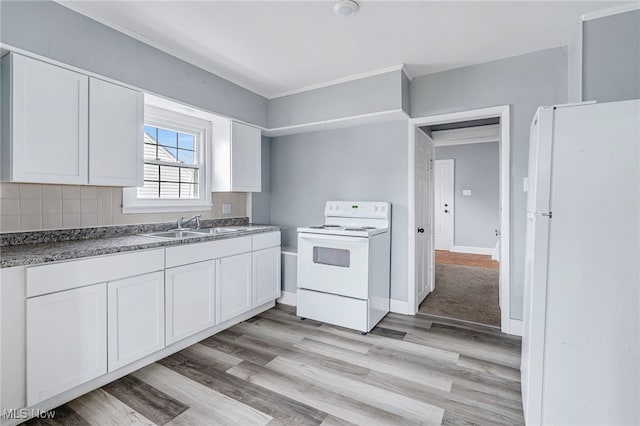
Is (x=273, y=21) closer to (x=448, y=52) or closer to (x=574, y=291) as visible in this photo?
(x=448, y=52)

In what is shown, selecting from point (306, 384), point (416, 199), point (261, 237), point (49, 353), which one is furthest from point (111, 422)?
point (416, 199)

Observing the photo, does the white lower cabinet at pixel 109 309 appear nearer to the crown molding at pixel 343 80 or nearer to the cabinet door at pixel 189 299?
the cabinet door at pixel 189 299

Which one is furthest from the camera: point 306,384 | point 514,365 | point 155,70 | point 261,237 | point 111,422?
point 261,237

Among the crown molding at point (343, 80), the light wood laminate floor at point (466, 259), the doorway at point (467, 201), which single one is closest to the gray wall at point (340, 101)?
the crown molding at point (343, 80)

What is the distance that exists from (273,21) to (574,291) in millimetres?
2397

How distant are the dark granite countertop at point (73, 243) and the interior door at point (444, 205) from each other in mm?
5669

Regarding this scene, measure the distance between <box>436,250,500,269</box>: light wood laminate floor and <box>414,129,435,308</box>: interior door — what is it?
197cm

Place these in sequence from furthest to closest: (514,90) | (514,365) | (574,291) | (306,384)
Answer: (514,90), (514,365), (306,384), (574,291)

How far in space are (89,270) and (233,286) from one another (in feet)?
4.03

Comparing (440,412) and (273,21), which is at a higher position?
(273,21)

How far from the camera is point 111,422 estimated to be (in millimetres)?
1698

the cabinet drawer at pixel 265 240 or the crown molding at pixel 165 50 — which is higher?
the crown molding at pixel 165 50

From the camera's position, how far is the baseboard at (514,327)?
279 cm

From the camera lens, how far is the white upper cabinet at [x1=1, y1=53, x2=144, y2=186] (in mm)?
1795
